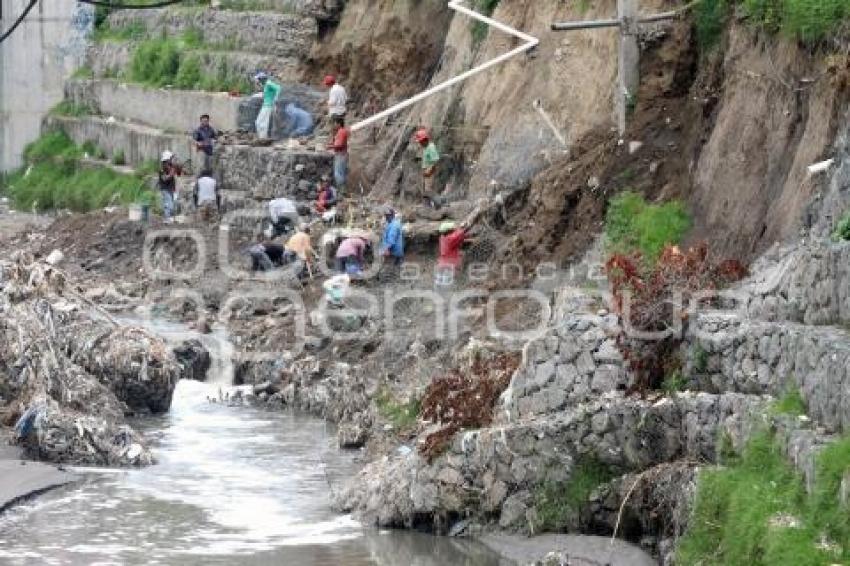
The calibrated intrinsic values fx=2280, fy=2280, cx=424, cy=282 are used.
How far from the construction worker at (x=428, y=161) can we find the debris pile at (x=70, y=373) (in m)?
6.09

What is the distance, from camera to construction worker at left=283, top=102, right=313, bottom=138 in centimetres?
3922

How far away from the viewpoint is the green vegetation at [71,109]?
51.6 meters

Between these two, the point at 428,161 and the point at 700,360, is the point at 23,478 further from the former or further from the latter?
the point at 428,161

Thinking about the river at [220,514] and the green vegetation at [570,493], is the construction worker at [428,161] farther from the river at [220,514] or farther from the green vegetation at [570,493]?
the green vegetation at [570,493]

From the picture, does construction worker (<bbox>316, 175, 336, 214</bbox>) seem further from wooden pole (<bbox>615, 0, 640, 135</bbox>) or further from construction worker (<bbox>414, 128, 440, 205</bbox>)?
wooden pole (<bbox>615, 0, 640, 135</bbox>)

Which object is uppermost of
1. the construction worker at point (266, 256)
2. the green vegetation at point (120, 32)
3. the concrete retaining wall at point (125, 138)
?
the green vegetation at point (120, 32)

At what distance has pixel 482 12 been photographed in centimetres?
3538

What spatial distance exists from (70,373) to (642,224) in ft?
23.4

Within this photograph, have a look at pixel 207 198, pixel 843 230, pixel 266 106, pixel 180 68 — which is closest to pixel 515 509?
pixel 843 230

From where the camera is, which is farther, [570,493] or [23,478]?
[23,478]

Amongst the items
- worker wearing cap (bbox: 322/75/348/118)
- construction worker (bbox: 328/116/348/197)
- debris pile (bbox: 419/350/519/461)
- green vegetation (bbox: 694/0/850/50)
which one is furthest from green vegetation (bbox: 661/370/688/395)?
worker wearing cap (bbox: 322/75/348/118)

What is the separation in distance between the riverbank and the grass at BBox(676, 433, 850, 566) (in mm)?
7691

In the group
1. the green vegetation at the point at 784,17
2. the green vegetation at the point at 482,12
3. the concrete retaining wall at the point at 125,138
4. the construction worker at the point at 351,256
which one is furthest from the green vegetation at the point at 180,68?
the green vegetation at the point at 784,17

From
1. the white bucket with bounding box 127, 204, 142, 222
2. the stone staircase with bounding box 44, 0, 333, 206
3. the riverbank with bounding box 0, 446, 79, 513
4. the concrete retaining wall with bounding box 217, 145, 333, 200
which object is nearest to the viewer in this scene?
the riverbank with bounding box 0, 446, 79, 513
